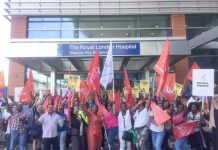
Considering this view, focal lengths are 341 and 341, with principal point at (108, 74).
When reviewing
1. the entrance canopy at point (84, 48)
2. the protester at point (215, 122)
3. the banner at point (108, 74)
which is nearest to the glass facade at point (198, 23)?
the entrance canopy at point (84, 48)

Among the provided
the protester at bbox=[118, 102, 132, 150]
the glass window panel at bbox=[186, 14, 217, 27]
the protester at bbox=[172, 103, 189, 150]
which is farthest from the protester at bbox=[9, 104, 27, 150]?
the glass window panel at bbox=[186, 14, 217, 27]

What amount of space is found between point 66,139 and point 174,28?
13.5m

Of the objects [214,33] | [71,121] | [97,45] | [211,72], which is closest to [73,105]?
[71,121]

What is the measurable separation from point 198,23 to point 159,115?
15.0 m

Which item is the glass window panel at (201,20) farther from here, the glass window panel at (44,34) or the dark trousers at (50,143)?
the dark trousers at (50,143)

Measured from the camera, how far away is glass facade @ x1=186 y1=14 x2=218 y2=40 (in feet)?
73.5

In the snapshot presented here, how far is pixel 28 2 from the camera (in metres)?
21.7

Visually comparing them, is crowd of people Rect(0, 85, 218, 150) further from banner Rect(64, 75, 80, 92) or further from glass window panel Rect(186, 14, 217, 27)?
glass window panel Rect(186, 14, 217, 27)

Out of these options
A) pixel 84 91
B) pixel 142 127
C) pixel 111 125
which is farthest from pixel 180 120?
pixel 84 91

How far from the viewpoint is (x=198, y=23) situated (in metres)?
22.5

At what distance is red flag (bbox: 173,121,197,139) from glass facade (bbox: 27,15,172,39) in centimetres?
1330

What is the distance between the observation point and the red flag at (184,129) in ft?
30.1

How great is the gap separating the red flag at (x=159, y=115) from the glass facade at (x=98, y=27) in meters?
13.4

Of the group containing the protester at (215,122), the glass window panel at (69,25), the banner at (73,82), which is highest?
the glass window panel at (69,25)
